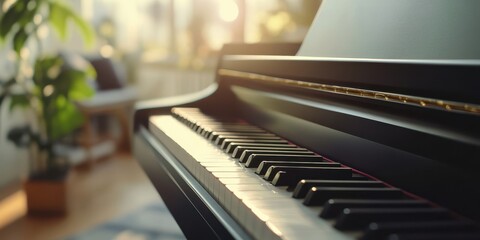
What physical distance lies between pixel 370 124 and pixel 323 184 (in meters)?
0.15

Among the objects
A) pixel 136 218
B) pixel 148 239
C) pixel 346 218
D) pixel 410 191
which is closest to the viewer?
pixel 346 218

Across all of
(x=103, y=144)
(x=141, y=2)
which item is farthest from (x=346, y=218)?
(x=141, y=2)

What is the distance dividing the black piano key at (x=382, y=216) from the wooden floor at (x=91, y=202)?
224cm

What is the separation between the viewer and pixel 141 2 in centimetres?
489

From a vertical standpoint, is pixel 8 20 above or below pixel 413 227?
above

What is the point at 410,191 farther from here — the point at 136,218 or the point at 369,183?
the point at 136,218

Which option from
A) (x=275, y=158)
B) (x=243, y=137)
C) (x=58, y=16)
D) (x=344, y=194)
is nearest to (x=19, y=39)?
(x=58, y=16)

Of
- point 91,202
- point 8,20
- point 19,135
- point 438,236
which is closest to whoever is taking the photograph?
point 438,236

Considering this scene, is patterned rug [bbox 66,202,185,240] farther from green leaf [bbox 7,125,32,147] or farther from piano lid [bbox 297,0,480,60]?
piano lid [bbox 297,0,480,60]

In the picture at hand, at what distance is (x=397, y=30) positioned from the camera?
99 centimetres

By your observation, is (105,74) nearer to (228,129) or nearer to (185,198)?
(228,129)

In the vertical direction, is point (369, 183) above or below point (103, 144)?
above

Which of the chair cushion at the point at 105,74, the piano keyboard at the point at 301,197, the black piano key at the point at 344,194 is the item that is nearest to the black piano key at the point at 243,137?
the piano keyboard at the point at 301,197

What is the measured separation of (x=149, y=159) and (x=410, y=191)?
37.4 inches
